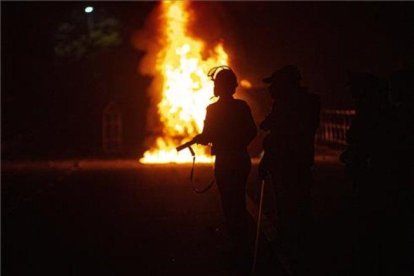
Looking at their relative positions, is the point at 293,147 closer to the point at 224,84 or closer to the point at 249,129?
the point at 249,129

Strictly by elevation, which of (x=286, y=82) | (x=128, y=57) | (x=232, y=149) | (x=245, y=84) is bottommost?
(x=232, y=149)

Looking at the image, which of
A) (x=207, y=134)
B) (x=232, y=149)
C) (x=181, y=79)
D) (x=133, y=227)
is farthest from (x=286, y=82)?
(x=181, y=79)

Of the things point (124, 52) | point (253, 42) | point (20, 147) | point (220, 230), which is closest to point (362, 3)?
point (253, 42)

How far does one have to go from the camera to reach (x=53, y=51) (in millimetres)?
32594

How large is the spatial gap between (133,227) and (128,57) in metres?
23.1

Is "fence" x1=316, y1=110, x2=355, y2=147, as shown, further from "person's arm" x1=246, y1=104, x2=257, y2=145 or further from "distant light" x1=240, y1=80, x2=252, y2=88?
"person's arm" x1=246, y1=104, x2=257, y2=145

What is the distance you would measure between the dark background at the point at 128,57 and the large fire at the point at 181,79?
3.18m

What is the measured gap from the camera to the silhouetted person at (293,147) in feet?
22.1

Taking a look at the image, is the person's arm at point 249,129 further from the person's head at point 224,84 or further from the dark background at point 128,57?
the dark background at point 128,57

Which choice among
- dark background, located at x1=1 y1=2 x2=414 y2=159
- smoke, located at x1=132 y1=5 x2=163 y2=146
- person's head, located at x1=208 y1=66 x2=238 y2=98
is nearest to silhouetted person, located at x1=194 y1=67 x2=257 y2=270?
person's head, located at x1=208 y1=66 x2=238 y2=98

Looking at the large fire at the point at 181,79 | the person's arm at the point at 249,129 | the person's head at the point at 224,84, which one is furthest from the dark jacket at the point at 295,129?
the large fire at the point at 181,79

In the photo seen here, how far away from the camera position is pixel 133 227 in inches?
365

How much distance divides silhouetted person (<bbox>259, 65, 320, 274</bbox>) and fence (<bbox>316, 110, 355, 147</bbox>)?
1652 centimetres

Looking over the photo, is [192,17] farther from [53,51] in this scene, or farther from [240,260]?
[240,260]
